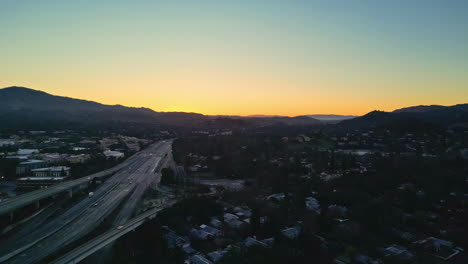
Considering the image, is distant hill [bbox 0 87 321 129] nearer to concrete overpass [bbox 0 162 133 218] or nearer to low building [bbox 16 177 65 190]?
concrete overpass [bbox 0 162 133 218]

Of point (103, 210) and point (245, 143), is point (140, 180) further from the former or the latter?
point (245, 143)

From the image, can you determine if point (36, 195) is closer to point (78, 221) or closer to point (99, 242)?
point (78, 221)

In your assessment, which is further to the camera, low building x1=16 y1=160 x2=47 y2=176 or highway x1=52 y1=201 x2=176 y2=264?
low building x1=16 y1=160 x2=47 y2=176

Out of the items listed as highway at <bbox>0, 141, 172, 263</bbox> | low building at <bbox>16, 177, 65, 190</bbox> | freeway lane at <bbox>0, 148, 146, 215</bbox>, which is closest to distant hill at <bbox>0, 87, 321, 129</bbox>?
highway at <bbox>0, 141, 172, 263</bbox>

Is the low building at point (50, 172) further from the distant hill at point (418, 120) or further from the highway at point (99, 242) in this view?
the distant hill at point (418, 120)

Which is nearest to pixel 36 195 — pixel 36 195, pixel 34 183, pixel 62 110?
pixel 36 195

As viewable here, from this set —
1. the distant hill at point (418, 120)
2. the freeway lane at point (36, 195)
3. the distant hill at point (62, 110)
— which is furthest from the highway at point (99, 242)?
the distant hill at point (62, 110)

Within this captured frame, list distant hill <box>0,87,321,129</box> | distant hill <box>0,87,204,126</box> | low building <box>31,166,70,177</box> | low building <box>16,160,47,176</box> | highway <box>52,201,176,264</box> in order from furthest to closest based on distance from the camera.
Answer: distant hill <box>0,87,204,126</box> → distant hill <box>0,87,321,129</box> → low building <box>16,160,47,176</box> → low building <box>31,166,70,177</box> → highway <box>52,201,176,264</box>

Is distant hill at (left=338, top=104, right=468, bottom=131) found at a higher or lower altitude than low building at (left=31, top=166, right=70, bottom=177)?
higher

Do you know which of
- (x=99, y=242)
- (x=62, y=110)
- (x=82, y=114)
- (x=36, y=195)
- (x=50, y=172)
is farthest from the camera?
(x=62, y=110)
